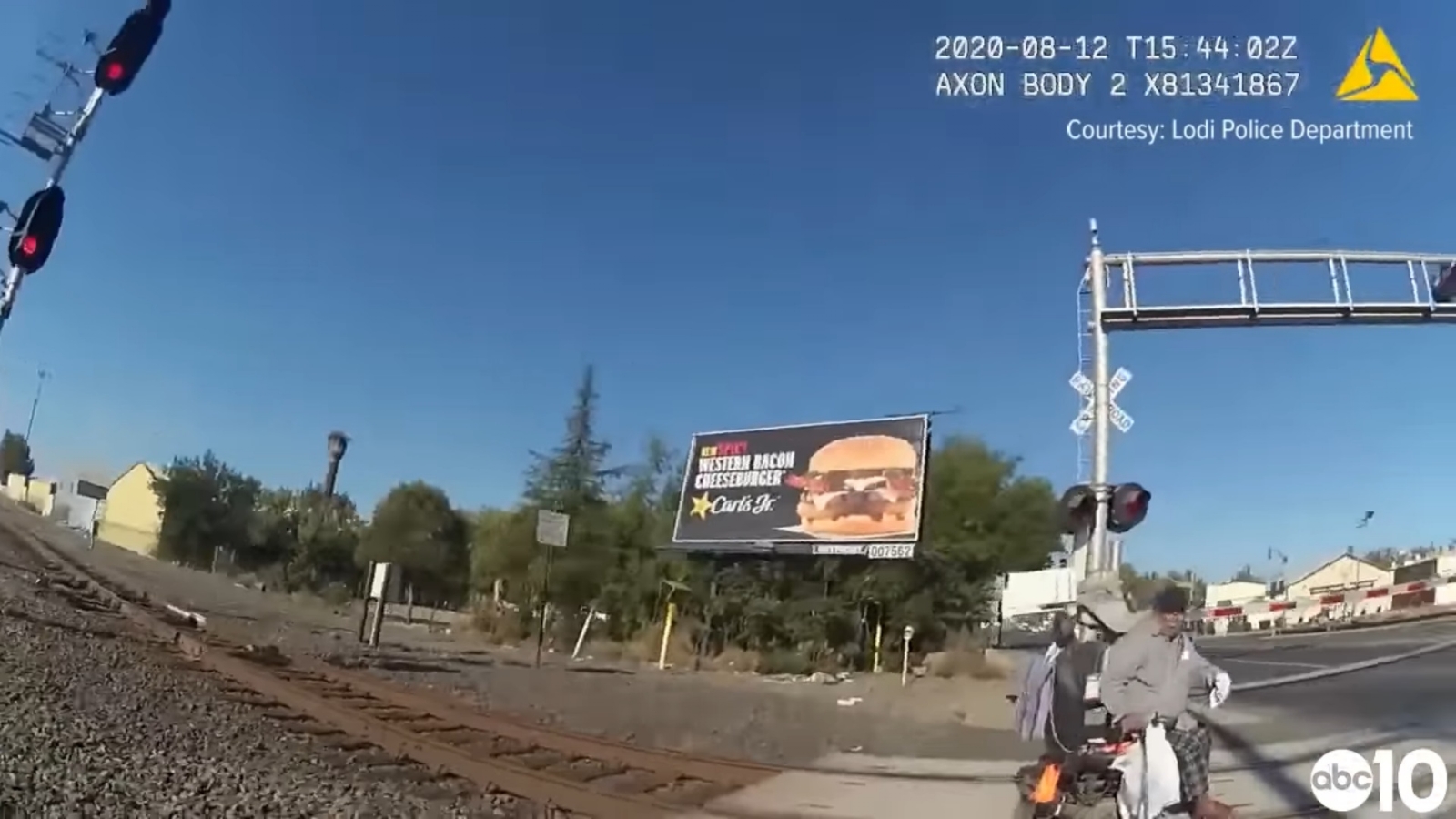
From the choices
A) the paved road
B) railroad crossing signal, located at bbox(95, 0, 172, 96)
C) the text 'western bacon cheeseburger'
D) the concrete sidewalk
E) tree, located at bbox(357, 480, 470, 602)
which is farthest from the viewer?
the text 'western bacon cheeseburger'

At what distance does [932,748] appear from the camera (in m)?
3.03

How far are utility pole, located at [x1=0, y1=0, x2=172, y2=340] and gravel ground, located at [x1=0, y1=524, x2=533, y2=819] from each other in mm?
1360

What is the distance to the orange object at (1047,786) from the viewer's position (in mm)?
2670

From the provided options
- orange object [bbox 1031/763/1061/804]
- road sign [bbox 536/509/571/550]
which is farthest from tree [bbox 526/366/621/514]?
orange object [bbox 1031/763/1061/804]

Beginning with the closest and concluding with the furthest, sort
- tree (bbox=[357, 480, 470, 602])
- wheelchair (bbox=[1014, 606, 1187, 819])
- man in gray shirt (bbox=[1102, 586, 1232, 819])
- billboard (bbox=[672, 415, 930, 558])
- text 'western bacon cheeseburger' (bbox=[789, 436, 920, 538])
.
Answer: man in gray shirt (bbox=[1102, 586, 1232, 819])
wheelchair (bbox=[1014, 606, 1187, 819])
tree (bbox=[357, 480, 470, 602])
billboard (bbox=[672, 415, 930, 558])
text 'western bacon cheeseburger' (bbox=[789, 436, 920, 538])

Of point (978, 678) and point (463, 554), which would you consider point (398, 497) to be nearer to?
point (463, 554)

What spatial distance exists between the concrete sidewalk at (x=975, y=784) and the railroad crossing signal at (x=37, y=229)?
2951mm

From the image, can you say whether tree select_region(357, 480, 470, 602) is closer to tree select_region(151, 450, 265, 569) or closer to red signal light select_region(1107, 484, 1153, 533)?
tree select_region(151, 450, 265, 569)

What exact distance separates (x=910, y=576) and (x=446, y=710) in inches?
86.4

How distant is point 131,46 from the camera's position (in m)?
3.20

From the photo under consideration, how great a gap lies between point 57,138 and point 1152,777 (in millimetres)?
4034

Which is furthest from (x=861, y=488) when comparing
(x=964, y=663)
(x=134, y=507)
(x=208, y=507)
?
(x=134, y=507)

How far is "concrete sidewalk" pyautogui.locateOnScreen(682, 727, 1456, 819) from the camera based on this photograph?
275cm

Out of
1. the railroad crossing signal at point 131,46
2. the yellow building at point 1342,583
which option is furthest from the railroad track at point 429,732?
the railroad crossing signal at point 131,46
